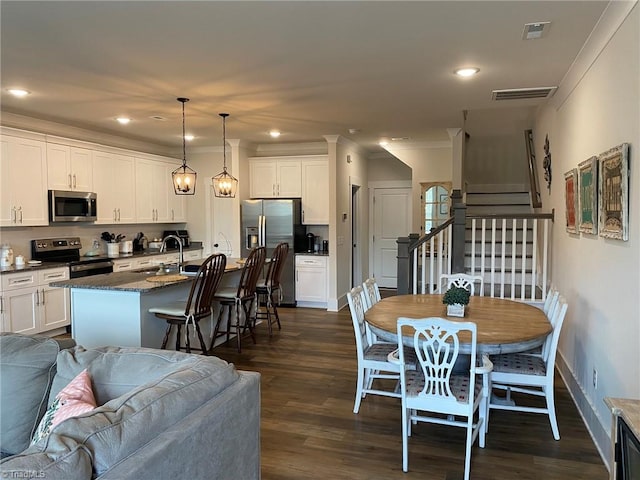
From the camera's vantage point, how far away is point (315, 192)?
7.20 m

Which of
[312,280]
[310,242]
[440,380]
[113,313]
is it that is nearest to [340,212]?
[310,242]

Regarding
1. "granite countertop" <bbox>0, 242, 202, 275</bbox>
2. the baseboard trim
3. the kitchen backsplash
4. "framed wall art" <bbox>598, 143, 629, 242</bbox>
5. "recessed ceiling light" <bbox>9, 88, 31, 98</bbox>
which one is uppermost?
"recessed ceiling light" <bbox>9, 88, 31, 98</bbox>

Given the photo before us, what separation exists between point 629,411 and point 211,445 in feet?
4.68

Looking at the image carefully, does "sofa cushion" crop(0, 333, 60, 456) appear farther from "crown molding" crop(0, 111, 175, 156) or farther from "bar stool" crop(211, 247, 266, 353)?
"crown molding" crop(0, 111, 175, 156)

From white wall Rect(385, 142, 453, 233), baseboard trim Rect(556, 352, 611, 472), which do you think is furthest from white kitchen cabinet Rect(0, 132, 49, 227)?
baseboard trim Rect(556, 352, 611, 472)

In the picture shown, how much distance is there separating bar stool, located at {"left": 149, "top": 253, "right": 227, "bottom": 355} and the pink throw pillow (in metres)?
2.17

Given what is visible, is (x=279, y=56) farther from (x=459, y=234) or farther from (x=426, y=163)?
(x=426, y=163)

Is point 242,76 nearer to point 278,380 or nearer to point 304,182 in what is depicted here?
point 278,380

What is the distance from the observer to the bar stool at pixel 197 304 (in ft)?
12.7

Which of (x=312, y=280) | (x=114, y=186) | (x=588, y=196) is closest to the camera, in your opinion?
(x=588, y=196)

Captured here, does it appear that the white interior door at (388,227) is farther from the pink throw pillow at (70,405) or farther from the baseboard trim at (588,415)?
the pink throw pillow at (70,405)

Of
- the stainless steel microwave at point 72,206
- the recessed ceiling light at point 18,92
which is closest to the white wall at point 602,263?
the recessed ceiling light at point 18,92

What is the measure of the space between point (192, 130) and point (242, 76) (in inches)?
105

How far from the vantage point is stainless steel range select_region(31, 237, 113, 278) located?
217 inches
